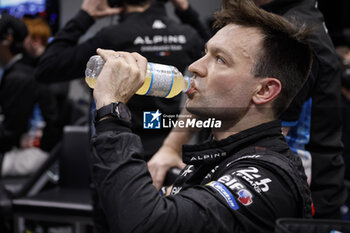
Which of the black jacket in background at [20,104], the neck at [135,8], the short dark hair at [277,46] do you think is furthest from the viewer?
the black jacket in background at [20,104]

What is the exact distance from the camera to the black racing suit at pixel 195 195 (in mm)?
947

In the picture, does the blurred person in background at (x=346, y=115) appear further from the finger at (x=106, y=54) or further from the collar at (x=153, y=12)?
the finger at (x=106, y=54)

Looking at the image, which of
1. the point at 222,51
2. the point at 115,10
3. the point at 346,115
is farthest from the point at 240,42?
the point at 346,115

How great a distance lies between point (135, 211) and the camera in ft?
3.10

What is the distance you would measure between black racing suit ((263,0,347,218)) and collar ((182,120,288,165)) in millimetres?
362

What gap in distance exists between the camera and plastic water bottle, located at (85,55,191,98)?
1095mm

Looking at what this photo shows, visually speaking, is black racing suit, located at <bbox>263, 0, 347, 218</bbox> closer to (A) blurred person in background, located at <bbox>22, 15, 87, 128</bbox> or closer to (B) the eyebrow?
(B) the eyebrow

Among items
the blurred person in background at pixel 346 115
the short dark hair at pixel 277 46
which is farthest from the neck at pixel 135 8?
the blurred person in background at pixel 346 115

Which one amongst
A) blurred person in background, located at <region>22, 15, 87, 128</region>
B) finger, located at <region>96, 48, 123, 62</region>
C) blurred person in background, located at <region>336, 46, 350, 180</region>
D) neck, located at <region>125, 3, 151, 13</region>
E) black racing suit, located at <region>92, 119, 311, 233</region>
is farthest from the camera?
blurred person in background, located at <region>22, 15, 87, 128</region>

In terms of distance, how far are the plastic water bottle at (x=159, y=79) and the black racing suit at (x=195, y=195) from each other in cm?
13

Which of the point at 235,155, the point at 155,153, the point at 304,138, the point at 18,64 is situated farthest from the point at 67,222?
the point at 235,155

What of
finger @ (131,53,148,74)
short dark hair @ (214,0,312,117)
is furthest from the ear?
finger @ (131,53,148,74)

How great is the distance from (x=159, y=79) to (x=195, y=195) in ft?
0.90

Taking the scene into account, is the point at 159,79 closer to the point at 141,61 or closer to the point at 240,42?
the point at 141,61
